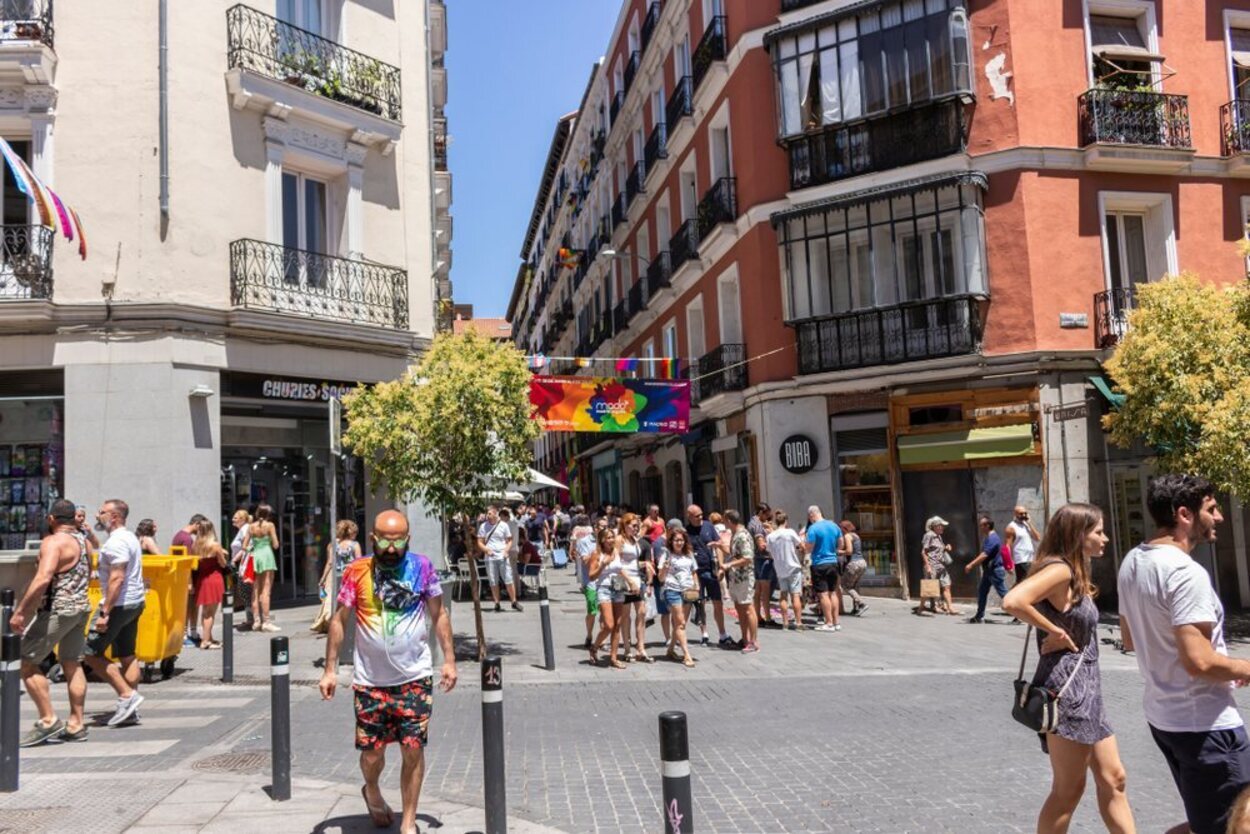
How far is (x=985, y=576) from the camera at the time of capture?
16062 millimetres

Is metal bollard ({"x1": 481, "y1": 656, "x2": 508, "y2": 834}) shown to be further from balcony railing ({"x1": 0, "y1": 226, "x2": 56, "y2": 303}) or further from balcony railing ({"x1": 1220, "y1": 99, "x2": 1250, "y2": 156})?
balcony railing ({"x1": 1220, "y1": 99, "x2": 1250, "y2": 156})

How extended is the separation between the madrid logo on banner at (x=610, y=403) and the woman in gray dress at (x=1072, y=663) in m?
14.2

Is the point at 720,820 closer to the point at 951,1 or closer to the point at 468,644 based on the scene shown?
the point at 468,644

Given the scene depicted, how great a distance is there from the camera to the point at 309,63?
17.3 metres

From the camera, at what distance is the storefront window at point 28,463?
15.1m

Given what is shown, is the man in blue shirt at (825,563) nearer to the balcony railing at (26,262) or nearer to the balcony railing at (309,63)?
the balcony railing at (309,63)

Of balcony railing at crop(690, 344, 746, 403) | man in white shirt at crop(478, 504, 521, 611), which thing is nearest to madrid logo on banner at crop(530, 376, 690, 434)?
balcony railing at crop(690, 344, 746, 403)

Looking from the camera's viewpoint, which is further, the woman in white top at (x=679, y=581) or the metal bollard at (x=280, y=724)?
the woman in white top at (x=679, y=581)

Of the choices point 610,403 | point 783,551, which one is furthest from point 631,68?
point 783,551

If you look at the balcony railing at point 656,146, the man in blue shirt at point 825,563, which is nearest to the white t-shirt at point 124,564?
the man in blue shirt at point 825,563

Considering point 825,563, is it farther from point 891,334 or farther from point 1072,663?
point 1072,663

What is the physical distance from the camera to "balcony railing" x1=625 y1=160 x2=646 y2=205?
1196 inches

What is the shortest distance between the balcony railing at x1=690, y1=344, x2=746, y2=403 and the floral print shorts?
16414 mm

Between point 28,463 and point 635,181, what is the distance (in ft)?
67.5
